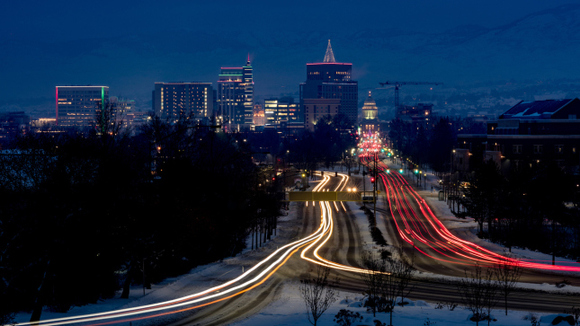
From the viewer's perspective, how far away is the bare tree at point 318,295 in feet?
82.7

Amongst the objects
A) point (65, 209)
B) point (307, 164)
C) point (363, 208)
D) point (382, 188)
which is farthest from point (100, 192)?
point (307, 164)

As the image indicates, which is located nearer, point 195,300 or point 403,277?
point 403,277

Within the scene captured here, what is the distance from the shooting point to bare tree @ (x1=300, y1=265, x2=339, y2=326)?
82.7ft

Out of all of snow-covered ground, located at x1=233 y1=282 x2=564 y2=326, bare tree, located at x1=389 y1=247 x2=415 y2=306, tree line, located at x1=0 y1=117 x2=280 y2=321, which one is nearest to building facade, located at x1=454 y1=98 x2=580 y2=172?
bare tree, located at x1=389 y1=247 x2=415 y2=306

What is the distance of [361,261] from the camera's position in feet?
150

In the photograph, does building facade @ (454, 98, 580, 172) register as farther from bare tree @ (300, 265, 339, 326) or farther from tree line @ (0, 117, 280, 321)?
tree line @ (0, 117, 280, 321)

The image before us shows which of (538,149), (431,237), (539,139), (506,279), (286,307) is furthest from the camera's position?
(538,149)

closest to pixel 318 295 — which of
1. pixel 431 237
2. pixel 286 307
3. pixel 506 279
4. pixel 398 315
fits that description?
pixel 286 307

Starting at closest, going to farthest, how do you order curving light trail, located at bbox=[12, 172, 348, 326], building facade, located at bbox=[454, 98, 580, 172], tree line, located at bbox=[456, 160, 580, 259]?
curving light trail, located at bbox=[12, 172, 348, 326], tree line, located at bbox=[456, 160, 580, 259], building facade, located at bbox=[454, 98, 580, 172]

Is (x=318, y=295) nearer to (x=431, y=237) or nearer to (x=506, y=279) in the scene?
(x=506, y=279)

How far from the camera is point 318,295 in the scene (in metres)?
31.6

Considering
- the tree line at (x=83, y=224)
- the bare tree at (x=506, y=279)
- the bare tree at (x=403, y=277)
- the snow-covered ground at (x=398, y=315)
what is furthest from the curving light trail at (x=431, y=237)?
the tree line at (x=83, y=224)

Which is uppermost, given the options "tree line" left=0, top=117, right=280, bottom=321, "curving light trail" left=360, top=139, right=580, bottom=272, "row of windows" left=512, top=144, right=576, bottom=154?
"row of windows" left=512, top=144, right=576, bottom=154

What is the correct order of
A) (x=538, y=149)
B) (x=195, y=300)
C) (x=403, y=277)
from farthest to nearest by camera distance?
1. (x=538, y=149)
2. (x=195, y=300)
3. (x=403, y=277)
